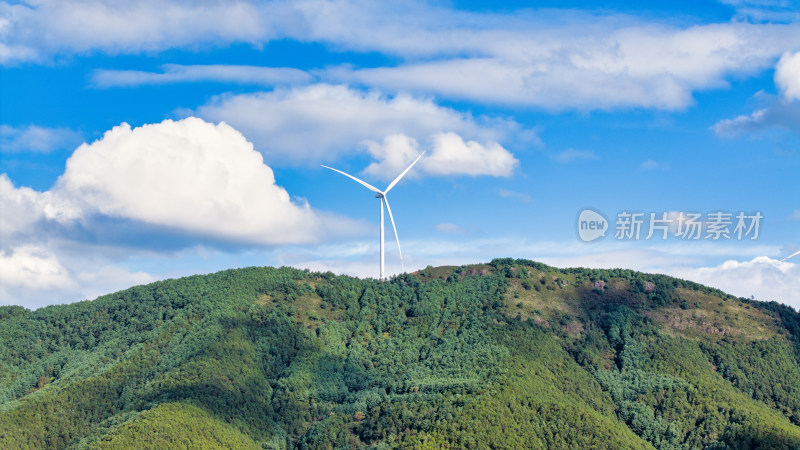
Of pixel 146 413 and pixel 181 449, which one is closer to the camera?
pixel 181 449

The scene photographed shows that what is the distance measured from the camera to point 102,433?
196m

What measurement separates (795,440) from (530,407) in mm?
59895

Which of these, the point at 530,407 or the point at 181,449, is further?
the point at 530,407

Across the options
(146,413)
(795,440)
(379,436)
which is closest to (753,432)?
(795,440)

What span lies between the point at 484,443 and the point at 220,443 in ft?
193

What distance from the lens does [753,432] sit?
198m

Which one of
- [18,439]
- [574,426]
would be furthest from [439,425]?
[18,439]

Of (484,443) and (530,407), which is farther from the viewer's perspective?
(530,407)

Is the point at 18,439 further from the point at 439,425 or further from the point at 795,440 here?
the point at 795,440

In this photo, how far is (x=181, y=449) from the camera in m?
183

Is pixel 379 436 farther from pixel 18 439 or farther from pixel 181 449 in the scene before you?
pixel 18 439

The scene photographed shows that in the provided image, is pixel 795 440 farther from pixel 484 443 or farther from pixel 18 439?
pixel 18 439

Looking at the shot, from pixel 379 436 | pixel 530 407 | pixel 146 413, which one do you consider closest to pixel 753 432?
pixel 530 407

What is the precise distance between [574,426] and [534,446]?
12472 mm
